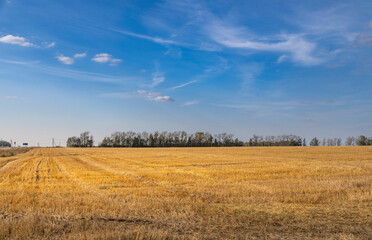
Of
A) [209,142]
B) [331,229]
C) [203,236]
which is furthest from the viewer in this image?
[209,142]

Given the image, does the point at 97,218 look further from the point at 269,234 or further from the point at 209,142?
the point at 209,142

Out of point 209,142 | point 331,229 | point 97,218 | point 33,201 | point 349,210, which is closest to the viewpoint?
point 331,229

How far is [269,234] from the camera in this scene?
8406 mm

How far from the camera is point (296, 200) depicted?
528 inches

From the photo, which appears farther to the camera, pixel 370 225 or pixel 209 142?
pixel 209 142

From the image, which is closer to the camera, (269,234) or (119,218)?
(269,234)

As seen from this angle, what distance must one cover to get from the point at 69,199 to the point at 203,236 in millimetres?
7590

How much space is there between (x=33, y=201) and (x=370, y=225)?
13246mm

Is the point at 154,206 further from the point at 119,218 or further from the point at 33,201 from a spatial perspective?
the point at 33,201

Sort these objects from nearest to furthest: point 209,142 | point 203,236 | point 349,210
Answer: point 203,236
point 349,210
point 209,142

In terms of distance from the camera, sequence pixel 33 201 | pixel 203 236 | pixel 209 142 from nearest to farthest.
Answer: pixel 203 236 < pixel 33 201 < pixel 209 142

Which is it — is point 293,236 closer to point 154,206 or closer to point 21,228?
point 154,206

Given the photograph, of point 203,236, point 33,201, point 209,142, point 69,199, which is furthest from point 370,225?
point 209,142

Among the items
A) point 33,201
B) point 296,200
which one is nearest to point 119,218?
point 33,201
